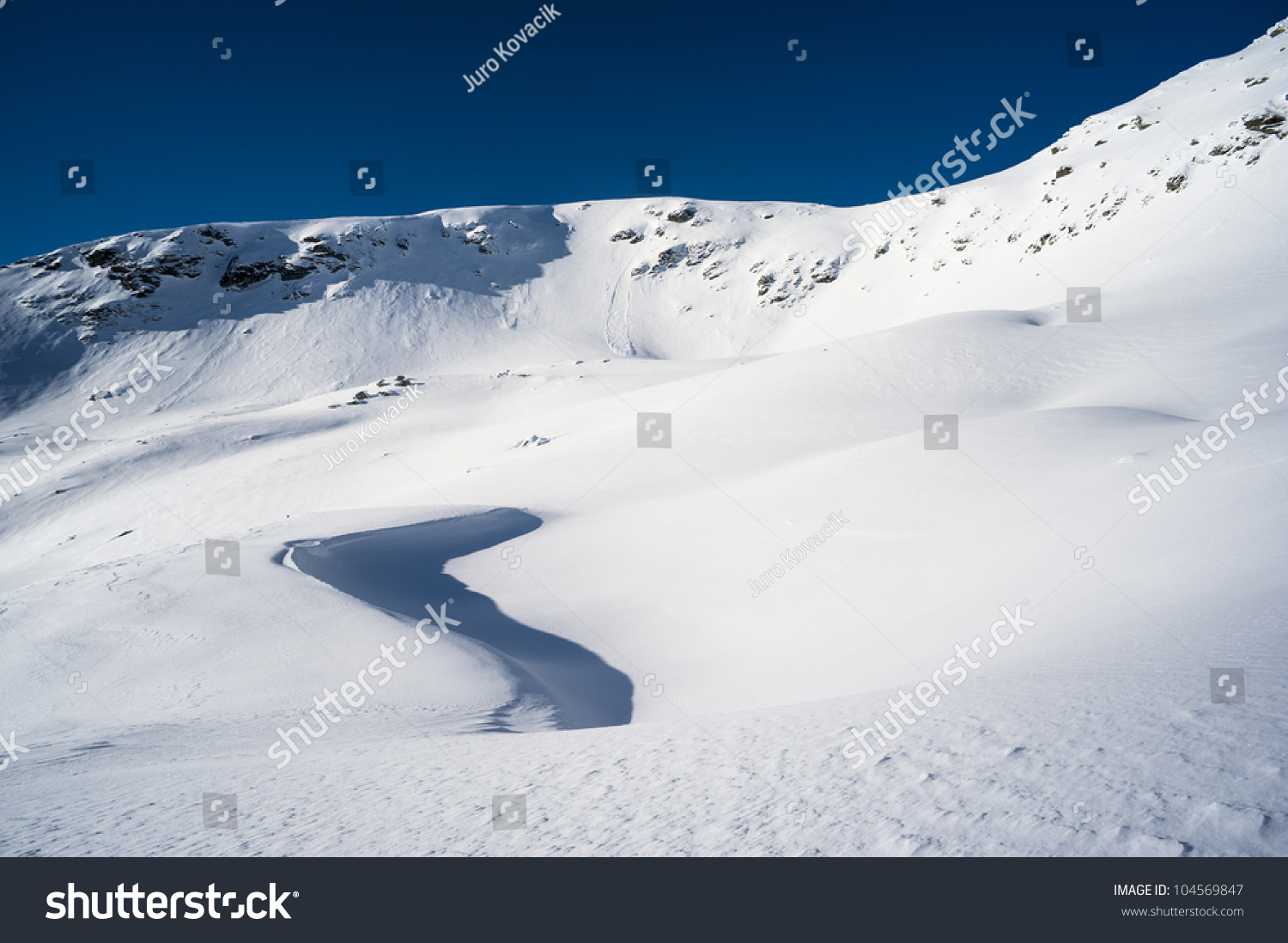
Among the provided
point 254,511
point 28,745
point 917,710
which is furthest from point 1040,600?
point 254,511

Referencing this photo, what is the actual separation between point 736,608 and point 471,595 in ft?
14.9

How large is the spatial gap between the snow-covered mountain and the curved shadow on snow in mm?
76

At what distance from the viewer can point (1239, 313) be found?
16641 millimetres

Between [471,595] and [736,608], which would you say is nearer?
[736,608]

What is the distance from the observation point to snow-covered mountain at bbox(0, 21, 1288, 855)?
274 centimetres

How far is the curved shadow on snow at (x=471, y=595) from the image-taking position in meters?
6.88

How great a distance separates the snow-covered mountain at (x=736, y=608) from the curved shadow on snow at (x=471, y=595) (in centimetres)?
8

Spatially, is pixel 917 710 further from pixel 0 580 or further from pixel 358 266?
pixel 358 266

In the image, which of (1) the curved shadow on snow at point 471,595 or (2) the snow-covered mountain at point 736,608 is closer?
(2) the snow-covered mountain at point 736,608

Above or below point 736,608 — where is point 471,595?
above

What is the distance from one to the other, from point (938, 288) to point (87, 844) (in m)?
53.6

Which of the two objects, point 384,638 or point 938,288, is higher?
point 938,288

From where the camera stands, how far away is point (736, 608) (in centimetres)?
820

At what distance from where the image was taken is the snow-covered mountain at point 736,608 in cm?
274
